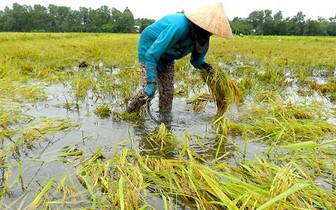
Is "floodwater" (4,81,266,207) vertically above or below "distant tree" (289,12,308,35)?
below

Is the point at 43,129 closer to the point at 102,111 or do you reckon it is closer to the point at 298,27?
the point at 102,111

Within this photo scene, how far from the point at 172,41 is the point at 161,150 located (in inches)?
42.9

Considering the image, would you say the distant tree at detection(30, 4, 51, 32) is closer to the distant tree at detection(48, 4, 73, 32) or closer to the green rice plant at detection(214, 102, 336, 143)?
the distant tree at detection(48, 4, 73, 32)

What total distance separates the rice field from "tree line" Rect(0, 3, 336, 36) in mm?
42282

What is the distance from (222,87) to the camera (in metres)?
3.66

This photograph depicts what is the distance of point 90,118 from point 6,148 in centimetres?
123

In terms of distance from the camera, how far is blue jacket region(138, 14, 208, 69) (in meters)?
3.05

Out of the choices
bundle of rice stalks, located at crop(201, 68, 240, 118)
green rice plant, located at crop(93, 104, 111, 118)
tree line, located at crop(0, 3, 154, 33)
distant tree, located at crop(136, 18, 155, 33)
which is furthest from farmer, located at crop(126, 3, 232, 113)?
tree line, located at crop(0, 3, 154, 33)

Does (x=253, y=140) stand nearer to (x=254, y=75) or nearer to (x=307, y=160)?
(x=307, y=160)

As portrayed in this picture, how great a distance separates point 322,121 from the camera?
3.34 metres

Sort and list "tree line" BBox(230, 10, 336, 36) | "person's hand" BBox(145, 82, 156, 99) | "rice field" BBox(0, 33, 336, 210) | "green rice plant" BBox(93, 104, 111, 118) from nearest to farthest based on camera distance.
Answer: "rice field" BBox(0, 33, 336, 210) < "person's hand" BBox(145, 82, 156, 99) < "green rice plant" BBox(93, 104, 111, 118) < "tree line" BBox(230, 10, 336, 36)

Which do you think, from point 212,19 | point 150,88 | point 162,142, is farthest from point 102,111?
point 212,19

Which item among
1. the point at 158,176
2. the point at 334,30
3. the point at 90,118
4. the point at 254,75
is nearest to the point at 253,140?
the point at 158,176

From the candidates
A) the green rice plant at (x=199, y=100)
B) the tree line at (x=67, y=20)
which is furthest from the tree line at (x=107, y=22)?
the green rice plant at (x=199, y=100)
